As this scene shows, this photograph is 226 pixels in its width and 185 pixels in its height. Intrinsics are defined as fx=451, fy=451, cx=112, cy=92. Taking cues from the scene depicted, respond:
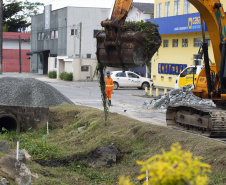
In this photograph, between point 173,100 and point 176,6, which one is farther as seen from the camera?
point 176,6

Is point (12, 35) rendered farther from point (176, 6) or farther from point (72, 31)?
point (176, 6)

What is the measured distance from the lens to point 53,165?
39.3 ft

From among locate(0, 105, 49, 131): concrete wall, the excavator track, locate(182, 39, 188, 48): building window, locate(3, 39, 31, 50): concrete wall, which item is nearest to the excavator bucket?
the excavator track

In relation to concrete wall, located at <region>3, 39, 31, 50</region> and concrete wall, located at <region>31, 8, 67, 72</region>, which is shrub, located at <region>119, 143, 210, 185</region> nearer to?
concrete wall, located at <region>31, 8, 67, 72</region>

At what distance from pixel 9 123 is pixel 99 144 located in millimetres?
6051

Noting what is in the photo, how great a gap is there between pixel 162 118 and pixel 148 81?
19017 mm

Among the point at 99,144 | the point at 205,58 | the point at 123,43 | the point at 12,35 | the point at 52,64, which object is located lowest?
the point at 99,144

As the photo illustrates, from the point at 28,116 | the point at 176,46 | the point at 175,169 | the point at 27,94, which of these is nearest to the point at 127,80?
the point at 176,46

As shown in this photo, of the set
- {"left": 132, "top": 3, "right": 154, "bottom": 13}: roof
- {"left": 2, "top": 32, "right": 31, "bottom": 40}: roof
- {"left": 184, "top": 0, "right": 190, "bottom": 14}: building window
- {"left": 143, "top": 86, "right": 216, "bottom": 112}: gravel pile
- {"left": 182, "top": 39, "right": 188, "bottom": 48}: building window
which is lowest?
{"left": 143, "top": 86, "right": 216, "bottom": 112}: gravel pile

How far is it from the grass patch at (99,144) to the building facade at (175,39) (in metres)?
18.5

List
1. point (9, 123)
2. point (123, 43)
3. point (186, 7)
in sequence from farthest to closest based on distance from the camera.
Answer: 1. point (186, 7)
2. point (9, 123)
3. point (123, 43)

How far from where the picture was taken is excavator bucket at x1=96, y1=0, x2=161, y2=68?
970cm

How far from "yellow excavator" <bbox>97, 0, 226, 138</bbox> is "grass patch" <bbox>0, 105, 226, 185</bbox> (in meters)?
1.49

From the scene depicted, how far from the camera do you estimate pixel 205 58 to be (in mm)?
13141
